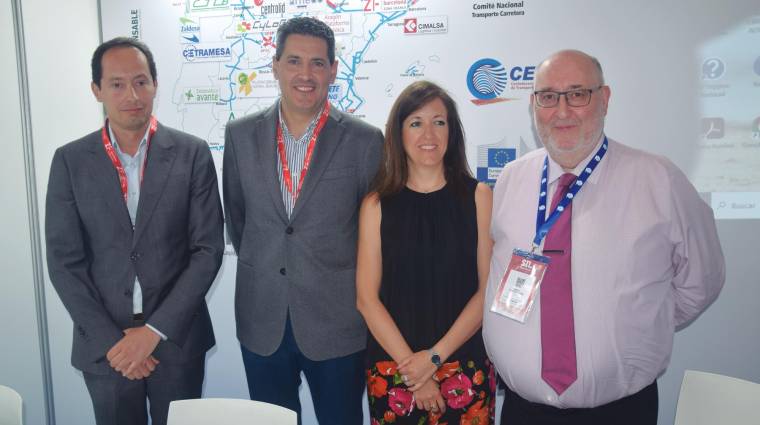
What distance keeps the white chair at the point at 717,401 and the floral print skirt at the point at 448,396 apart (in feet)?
2.16

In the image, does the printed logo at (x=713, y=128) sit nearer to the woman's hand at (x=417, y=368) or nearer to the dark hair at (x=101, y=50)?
the woman's hand at (x=417, y=368)

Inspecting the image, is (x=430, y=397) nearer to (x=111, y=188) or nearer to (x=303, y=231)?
(x=303, y=231)

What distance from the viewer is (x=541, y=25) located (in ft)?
10.1

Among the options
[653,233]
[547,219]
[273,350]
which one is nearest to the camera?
[653,233]

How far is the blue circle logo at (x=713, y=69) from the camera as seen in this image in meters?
2.96

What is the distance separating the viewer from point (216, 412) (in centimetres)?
172

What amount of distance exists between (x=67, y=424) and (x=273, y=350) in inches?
102

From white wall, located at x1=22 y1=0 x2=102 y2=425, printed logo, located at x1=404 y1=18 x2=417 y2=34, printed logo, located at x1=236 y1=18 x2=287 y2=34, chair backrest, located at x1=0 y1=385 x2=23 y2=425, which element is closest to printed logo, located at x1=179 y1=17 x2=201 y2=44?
printed logo, located at x1=236 y1=18 x2=287 y2=34

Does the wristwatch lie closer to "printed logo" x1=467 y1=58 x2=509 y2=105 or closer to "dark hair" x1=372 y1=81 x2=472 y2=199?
"dark hair" x1=372 y1=81 x2=472 y2=199

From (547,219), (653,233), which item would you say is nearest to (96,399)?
(547,219)

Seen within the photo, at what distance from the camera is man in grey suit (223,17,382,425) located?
2092 mm

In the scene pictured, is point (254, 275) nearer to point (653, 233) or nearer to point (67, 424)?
point (653, 233)

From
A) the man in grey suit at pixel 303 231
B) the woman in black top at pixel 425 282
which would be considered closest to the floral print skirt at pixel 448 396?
the woman in black top at pixel 425 282

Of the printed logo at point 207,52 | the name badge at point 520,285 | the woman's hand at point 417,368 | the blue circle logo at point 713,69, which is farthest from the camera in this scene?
the printed logo at point 207,52
